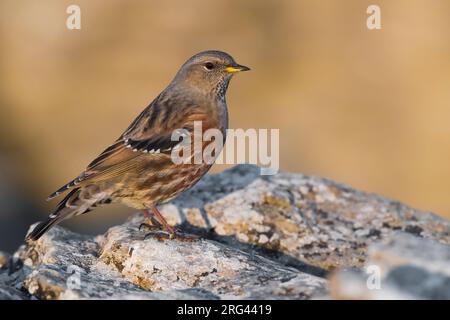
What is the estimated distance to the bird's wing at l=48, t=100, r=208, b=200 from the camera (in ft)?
21.4

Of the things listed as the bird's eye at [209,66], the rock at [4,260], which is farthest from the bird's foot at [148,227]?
the bird's eye at [209,66]

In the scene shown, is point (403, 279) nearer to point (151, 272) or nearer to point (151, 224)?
point (151, 272)

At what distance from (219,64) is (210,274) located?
3.08 meters

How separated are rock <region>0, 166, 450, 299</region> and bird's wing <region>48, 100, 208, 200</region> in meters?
0.56

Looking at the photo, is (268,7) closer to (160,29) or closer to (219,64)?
(160,29)

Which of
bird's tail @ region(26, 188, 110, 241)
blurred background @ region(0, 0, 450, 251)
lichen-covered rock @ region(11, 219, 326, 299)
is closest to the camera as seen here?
lichen-covered rock @ region(11, 219, 326, 299)

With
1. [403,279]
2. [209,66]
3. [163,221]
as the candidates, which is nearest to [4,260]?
[163,221]

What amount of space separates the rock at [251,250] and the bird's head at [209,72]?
966mm

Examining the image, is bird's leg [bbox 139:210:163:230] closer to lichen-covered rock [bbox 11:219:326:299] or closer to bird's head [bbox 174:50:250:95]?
lichen-covered rock [bbox 11:219:326:299]

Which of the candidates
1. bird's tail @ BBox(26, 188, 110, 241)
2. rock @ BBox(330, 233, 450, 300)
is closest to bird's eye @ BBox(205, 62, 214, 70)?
bird's tail @ BBox(26, 188, 110, 241)

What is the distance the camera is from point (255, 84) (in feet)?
53.6

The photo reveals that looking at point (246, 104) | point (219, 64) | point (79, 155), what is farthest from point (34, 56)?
point (219, 64)

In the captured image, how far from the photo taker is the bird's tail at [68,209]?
6.02 meters

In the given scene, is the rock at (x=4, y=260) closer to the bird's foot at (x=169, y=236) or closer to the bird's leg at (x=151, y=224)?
the bird's leg at (x=151, y=224)
